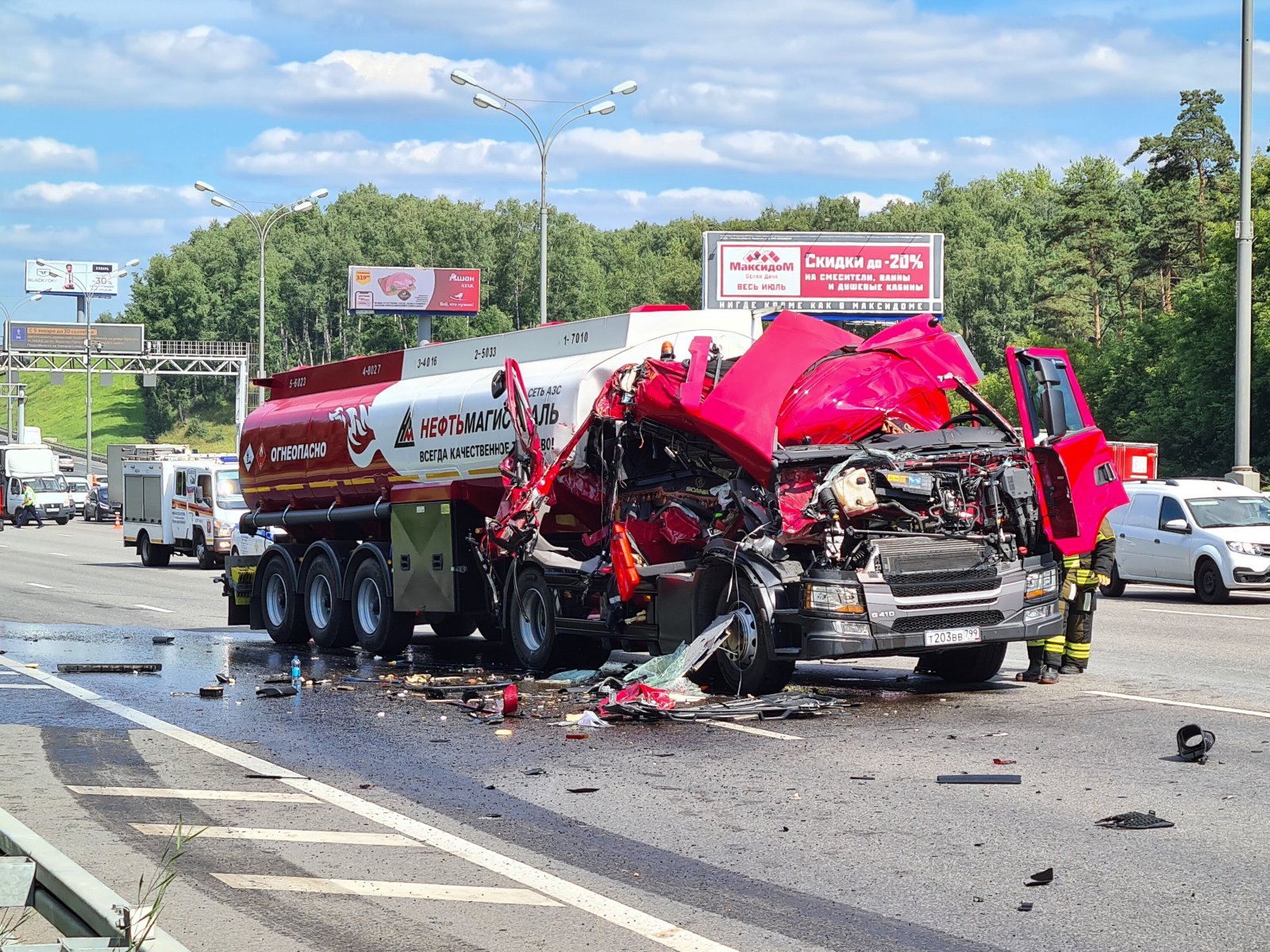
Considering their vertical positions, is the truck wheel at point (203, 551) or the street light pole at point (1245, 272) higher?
the street light pole at point (1245, 272)

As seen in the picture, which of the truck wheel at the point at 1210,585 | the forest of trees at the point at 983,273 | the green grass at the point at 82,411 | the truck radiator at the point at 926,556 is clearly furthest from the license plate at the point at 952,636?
the green grass at the point at 82,411

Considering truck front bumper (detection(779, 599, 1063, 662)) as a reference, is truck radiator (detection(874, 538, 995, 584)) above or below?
above

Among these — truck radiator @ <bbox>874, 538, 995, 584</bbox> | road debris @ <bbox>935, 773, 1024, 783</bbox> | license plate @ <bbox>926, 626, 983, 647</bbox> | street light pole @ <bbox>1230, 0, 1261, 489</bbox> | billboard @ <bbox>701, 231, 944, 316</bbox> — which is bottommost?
road debris @ <bbox>935, 773, 1024, 783</bbox>

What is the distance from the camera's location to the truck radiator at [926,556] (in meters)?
11.4

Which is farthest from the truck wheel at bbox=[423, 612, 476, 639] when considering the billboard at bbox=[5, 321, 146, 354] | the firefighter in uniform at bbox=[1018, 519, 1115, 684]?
the billboard at bbox=[5, 321, 146, 354]

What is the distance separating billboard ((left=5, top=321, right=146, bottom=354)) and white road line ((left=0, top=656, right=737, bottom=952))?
93.0 metres

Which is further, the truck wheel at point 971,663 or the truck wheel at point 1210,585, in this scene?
the truck wheel at point 1210,585

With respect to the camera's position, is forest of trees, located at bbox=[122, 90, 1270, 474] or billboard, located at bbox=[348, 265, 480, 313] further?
billboard, located at bbox=[348, 265, 480, 313]

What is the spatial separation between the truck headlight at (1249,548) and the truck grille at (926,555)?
11.4 m

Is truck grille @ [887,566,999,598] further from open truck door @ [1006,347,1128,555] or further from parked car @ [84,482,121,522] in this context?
parked car @ [84,482,121,522]

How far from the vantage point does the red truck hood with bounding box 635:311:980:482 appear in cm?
1194

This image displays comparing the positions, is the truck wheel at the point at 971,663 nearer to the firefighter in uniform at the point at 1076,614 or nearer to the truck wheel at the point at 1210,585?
the firefighter in uniform at the point at 1076,614

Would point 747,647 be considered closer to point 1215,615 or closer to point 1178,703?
point 1178,703

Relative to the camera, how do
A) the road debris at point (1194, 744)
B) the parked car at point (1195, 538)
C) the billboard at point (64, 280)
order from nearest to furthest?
1. the road debris at point (1194, 744)
2. the parked car at point (1195, 538)
3. the billboard at point (64, 280)
